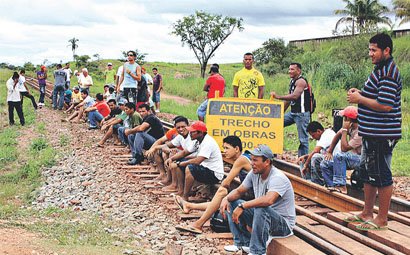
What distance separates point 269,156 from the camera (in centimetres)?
592

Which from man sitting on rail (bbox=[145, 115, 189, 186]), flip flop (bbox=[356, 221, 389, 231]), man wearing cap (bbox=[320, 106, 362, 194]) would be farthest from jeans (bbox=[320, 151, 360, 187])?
man sitting on rail (bbox=[145, 115, 189, 186])

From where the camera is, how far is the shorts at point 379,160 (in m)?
5.79

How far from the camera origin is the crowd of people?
575 centimetres

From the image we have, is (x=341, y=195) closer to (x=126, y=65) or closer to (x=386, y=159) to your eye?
(x=386, y=159)

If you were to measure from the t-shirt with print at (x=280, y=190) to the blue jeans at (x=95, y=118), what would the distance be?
11750 mm

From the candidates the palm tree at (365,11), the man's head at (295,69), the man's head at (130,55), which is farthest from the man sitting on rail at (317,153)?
the palm tree at (365,11)

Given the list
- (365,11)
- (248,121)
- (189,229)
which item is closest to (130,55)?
(248,121)

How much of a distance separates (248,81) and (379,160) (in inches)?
225

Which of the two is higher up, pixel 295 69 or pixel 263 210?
pixel 295 69

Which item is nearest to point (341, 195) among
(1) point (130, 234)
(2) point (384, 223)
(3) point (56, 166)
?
(2) point (384, 223)

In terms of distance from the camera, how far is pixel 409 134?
587 inches

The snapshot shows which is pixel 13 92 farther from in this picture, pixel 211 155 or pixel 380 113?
pixel 380 113

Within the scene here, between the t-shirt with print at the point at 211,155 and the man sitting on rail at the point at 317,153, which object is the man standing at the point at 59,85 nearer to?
the t-shirt with print at the point at 211,155

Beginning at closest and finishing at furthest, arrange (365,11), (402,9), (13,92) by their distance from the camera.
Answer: (13,92) < (402,9) < (365,11)
